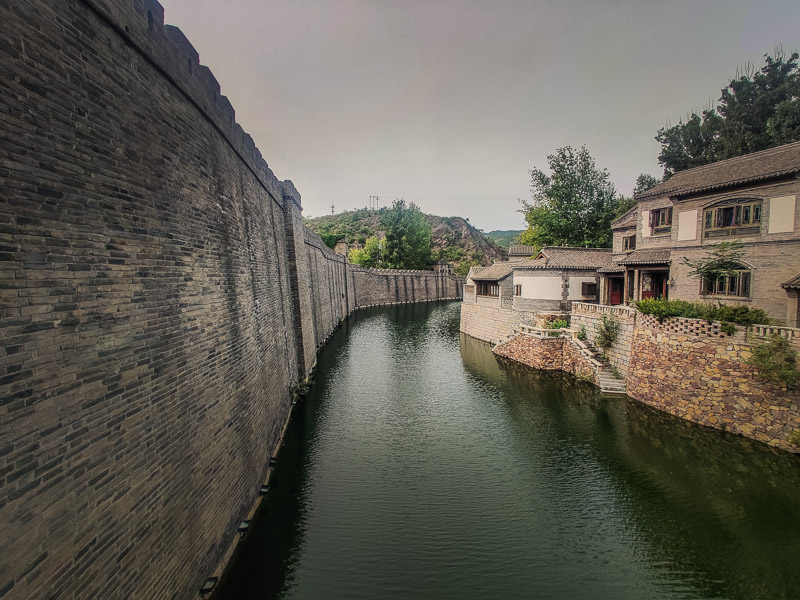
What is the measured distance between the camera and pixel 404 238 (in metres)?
63.5

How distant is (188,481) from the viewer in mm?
5535

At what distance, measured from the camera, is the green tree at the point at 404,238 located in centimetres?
6334

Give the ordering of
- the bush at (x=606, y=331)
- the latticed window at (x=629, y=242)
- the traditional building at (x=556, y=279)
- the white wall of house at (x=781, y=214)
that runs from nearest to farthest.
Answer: the white wall of house at (x=781, y=214) → the bush at (x=606, y=331) → the latticed window at (x=629, y=242) → the traditional building at (x=556, y=279)

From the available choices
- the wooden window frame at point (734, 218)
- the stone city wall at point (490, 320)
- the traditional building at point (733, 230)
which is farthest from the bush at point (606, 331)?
the stone city wall at point (490, 320)

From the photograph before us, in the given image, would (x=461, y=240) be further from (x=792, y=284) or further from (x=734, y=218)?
(x=792, y=284)

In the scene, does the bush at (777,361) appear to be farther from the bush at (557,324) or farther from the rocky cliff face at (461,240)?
the rocky cliff face at (461,240)

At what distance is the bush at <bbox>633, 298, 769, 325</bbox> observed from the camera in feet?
39.5

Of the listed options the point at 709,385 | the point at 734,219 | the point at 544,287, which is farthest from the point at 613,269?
the point at 709,385

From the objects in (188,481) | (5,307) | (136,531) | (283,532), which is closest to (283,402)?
(283,532)

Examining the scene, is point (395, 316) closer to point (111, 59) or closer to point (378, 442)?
point (378, 442)

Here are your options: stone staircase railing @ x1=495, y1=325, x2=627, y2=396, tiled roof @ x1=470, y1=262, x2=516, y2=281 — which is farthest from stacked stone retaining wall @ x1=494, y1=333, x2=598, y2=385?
tiled roof @ x1=470, y1=262, x2=516, y2=281

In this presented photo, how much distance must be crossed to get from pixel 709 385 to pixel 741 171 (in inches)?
Answer: 350

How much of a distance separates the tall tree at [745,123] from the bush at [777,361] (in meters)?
23.1

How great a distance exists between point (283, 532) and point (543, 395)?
12.1m
